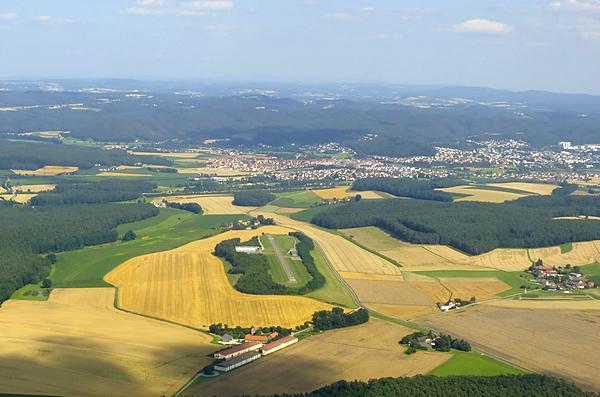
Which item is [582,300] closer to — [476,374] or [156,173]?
[476,374]

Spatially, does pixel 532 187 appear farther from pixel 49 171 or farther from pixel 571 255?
pixel 49 171

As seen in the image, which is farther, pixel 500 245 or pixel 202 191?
pixel 202 191

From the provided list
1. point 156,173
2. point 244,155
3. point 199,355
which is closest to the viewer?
point 199,355

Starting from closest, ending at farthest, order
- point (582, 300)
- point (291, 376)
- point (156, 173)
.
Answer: point (291, 376), point (582, 300), point (156, 173)

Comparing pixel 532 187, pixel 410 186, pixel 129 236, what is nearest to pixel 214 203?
pixel 129 236

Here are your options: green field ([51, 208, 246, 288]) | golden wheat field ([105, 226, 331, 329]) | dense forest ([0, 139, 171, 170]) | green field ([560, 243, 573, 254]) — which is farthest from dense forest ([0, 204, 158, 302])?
green field ([560, 243, 573, 254])

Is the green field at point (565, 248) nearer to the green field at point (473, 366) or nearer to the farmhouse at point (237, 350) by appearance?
the green field at point (473, 366)

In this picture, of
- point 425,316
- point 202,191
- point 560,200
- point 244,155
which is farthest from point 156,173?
point 425,316
